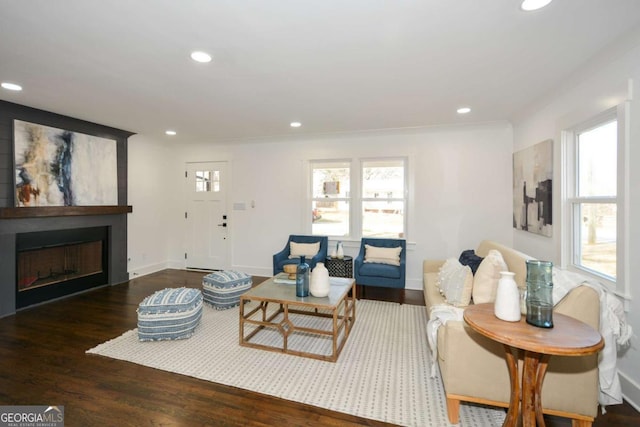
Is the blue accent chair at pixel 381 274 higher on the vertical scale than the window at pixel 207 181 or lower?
lower

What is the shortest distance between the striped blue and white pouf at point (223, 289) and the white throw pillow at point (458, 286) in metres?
Answer: 2.44

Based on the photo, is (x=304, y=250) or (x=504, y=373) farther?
(x=304, y=250)

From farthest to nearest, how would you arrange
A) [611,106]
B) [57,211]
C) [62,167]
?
[62,167], [57,211], [611,106]

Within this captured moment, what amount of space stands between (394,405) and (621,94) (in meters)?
2.72

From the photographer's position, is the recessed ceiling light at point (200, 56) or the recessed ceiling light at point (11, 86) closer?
the recessed ceiling light at point (200, 56)

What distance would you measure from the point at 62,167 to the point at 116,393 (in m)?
3.36

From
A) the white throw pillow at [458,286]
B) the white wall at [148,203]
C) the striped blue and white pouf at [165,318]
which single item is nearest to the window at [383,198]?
the white throw pillow at [458,286]

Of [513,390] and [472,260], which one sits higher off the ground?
[472,260]

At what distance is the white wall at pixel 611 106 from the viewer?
6.40 ft

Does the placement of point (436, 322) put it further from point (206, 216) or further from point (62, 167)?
point (62, 167)

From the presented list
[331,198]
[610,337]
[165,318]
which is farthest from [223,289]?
[610,337]

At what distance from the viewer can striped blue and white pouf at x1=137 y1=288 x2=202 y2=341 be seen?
2.78m

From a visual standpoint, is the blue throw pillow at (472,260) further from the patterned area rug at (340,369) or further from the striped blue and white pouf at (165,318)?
the striped blue and white pouf at (165,318)

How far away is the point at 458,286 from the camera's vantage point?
256 cm
